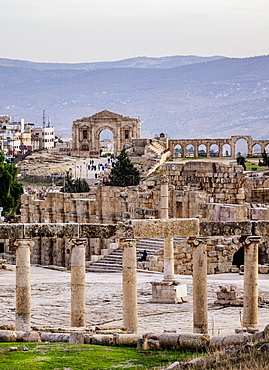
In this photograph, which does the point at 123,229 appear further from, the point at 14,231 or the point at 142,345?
the point at 142,345

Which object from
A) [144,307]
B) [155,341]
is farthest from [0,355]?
[144,307]

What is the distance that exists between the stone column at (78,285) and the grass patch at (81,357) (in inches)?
85.1

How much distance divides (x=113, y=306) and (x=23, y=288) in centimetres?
559

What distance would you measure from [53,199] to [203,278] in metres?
26.6

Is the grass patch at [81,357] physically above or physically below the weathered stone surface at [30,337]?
below

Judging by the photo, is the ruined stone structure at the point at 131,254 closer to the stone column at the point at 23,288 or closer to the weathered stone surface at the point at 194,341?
the stone column at the point at 23,288

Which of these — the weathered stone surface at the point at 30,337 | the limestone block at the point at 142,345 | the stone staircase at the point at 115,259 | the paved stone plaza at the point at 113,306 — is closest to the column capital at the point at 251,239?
the paved stone plaza at the point at 113,306

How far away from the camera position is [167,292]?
27.3m

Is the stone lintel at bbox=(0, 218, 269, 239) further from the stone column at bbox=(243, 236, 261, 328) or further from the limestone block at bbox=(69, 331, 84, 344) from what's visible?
the limestone block at bbox=(69, 331, 84, 344)

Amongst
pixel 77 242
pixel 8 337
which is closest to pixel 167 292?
pixel 77 242

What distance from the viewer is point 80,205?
1805 inches

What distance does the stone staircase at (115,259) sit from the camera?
35500 millimetres

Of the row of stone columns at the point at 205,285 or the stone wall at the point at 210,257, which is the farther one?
the stone wall at the point at 210,257

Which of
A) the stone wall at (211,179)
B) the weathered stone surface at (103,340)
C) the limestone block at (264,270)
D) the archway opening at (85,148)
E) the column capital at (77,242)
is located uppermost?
the archway opening at (85,148)
